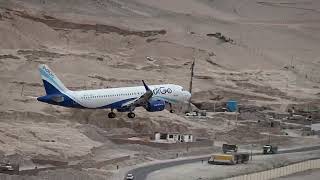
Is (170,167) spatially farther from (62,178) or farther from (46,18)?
A: (46,18)

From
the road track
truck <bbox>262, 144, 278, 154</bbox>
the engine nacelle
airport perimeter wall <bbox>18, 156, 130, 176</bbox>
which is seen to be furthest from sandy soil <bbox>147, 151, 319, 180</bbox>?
the engine nacelle

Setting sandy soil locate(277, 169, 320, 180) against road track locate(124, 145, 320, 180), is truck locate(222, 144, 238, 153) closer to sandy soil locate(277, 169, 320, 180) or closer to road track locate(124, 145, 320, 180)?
road track locate(124, 145, 320, 180)

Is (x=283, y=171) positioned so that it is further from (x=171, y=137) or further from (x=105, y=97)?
(x=105, y=97)

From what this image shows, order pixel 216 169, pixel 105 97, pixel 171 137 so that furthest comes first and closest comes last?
pixel 171 137
pixel 105 97
pixel 216 169

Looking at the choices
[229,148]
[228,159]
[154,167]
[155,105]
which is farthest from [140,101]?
[154,167]

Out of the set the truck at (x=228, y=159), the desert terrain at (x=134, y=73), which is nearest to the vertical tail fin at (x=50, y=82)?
the desert terrain at (x=134, y=73)
